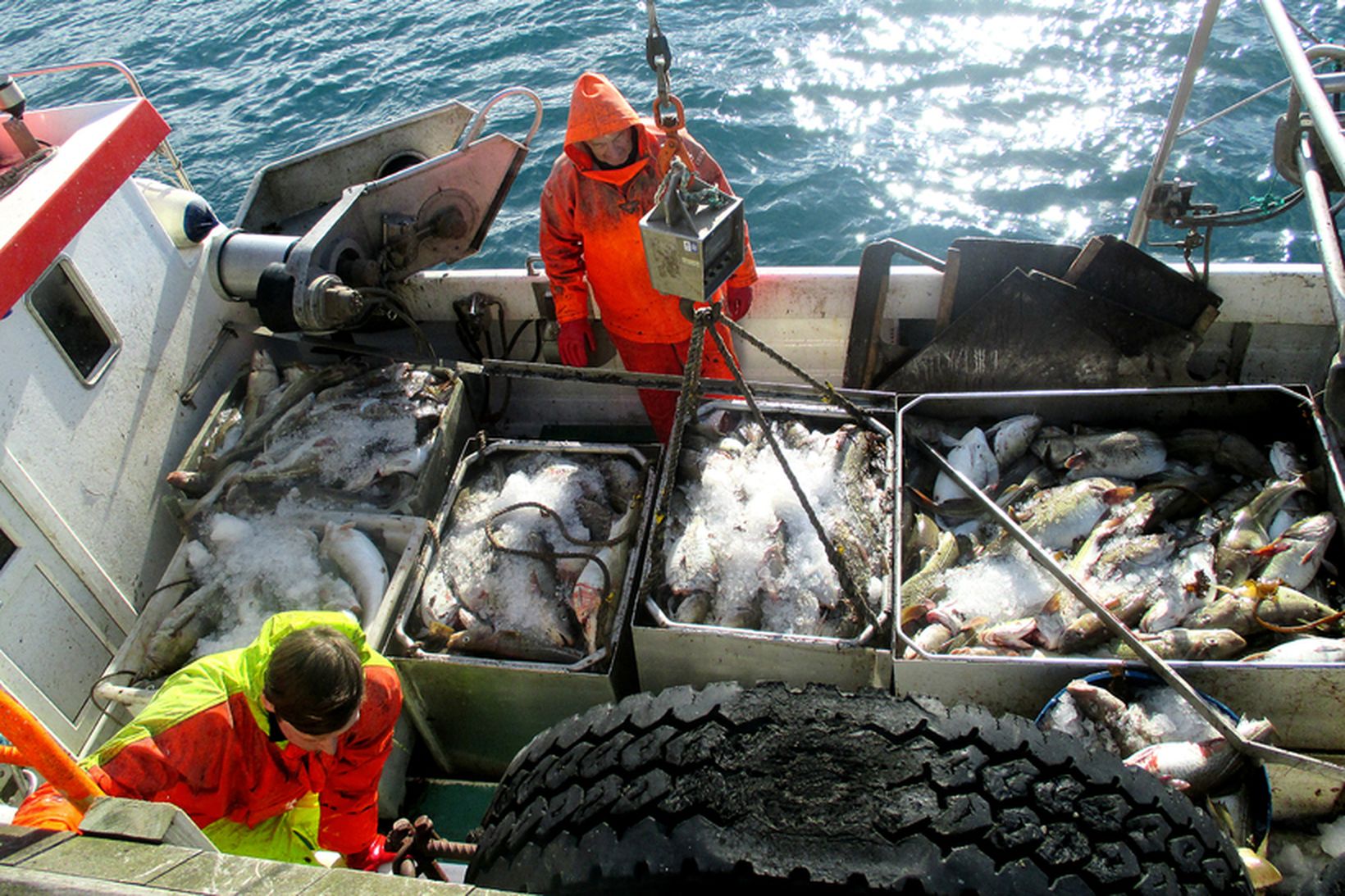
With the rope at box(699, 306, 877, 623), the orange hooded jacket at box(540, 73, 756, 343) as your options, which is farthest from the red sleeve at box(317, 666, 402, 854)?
the orange hooded jacket at box(540, 73, 756, 343)

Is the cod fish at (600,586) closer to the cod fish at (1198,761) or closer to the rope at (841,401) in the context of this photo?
the rope at (841,401)

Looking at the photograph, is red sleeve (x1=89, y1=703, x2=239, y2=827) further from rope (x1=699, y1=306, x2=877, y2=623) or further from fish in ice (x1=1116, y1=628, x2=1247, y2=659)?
fish in ice (x1=1116, y1=628, x2=1247, y2=659)

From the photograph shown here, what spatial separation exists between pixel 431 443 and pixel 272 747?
6.59 feet

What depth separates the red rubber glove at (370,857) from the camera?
10.3 feet

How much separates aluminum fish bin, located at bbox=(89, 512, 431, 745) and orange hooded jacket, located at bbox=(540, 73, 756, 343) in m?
1.52

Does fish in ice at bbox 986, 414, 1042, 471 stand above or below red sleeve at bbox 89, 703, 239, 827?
below

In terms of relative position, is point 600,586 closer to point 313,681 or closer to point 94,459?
point 313,681

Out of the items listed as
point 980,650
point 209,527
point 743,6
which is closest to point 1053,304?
point 980,650

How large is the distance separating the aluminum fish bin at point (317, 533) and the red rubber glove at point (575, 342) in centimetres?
133

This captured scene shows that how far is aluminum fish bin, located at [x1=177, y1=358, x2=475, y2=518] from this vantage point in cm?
440

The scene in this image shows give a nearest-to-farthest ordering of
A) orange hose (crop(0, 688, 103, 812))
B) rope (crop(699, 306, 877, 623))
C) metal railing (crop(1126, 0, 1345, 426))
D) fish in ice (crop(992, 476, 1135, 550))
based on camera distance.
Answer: orange hose (crop(0, 688, 103, 812)) < metal railing (crop(1126, 0, 1345, 426)) < rope (crop(699, 306, 877, 623)) < fish in ice (crop(992, 476, 1135, 550))

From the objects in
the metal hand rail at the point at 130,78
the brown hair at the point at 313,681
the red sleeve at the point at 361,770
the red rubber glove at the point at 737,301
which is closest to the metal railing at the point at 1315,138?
the red rubber glove at the point at 737,301

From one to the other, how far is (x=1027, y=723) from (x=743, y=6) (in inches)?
520

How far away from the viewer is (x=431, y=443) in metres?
4.60
